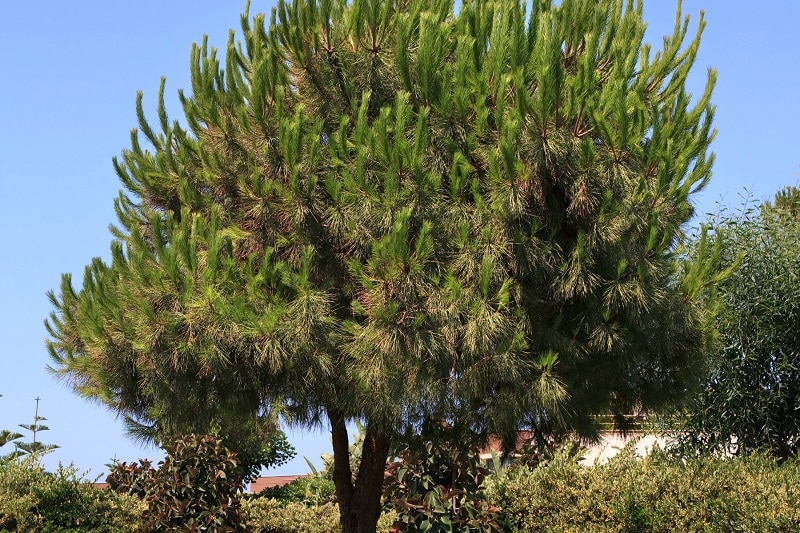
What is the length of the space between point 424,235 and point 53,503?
277 inches

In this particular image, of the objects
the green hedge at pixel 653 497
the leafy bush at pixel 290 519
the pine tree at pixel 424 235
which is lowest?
the green hedge at pixel 653 497

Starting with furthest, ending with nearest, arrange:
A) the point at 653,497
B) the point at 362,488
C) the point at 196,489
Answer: the point at 196,489 < the point at 362,488 < the point at 653,497

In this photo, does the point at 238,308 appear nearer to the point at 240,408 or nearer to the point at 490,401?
the point at 240,408

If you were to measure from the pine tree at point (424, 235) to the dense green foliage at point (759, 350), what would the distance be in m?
2.85

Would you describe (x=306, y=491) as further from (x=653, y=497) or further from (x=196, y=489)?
(x=653, y=497)

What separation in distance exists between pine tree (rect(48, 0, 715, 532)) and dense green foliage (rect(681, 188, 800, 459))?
9.36 feet

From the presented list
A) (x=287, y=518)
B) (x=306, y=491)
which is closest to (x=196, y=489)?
(x=287, y=518)

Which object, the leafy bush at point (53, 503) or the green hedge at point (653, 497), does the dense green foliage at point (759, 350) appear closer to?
the green hedge at point (653, 497)

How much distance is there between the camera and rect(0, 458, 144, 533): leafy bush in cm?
1244

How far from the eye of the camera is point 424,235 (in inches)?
377

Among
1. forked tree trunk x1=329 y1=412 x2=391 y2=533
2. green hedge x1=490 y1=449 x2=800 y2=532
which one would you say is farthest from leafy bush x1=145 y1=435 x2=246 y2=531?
green hedge x1=490 y1=449 x2=800 y2=532

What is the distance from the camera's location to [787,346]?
544 inches

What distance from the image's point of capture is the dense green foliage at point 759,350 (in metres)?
13.7

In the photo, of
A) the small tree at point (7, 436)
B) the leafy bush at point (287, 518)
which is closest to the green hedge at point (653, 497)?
the leafy bush at point (287, 518)
